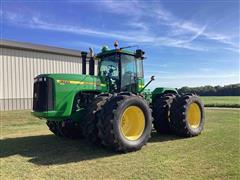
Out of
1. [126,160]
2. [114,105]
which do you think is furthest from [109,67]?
[126,160]

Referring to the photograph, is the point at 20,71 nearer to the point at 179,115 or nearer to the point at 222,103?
the point at 179,115

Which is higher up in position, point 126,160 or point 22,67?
point 22,67

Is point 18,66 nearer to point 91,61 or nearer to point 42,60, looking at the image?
point 42,60

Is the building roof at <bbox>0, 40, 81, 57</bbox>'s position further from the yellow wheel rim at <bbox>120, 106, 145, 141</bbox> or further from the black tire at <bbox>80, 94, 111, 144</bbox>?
the yellow wheel rim at <bbox>120, 106, 145, 141</bbox>

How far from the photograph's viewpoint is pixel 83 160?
263 inches

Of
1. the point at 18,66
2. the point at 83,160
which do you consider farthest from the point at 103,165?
the point at 18,66

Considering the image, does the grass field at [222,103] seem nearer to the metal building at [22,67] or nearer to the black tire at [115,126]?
the metal building at [22,67]

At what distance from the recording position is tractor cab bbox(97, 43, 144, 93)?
8953mm

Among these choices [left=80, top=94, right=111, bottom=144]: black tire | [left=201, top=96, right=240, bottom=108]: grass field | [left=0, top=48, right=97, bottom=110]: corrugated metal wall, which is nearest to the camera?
[left=80, top=94, right=111, bottom=144]: black tire

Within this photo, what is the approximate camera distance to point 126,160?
655 cm

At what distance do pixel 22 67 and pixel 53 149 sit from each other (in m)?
16.7

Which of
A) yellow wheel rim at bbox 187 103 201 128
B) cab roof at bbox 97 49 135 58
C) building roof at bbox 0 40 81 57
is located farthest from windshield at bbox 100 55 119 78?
building roof at bbox 0 40 81 57

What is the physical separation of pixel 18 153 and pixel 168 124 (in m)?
4.82

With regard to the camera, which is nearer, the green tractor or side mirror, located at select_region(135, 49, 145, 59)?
the green tractor
